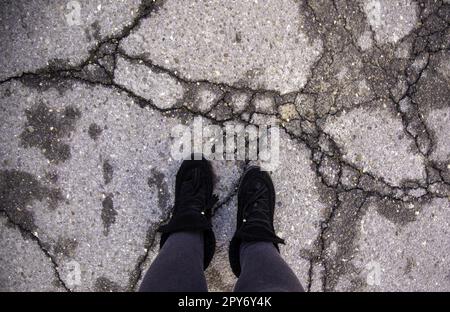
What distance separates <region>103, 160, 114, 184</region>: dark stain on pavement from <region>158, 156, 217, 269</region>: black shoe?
0.39 meters

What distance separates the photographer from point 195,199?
87.7 inches

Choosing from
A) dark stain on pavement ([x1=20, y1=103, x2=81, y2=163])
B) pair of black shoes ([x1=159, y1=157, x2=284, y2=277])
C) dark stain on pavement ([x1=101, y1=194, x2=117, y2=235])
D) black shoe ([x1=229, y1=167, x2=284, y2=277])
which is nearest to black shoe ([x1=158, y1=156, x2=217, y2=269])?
pair of black shoes ([x1=159, y1=157, x2=284, y2=277])

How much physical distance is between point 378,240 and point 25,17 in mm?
2492

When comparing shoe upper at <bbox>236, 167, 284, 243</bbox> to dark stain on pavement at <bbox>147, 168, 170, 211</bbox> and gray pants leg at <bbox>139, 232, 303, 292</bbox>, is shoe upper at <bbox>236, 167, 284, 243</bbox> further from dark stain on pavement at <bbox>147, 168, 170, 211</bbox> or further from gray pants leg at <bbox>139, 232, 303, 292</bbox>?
dark stain on pavement at <bbox>147, 168, 170, 211</bbox>

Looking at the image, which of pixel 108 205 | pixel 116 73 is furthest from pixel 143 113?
pixel 108 205

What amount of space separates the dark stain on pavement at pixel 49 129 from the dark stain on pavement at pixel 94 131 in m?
0.10

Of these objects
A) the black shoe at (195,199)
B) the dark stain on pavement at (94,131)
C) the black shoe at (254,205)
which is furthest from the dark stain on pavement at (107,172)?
the black shoe at (254,205)

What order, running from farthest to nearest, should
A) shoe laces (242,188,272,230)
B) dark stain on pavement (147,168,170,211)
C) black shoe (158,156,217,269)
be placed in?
dark stain on pavement (147,168,170,211), shoe laces (242,188,272,230), black shoe (158,156,217,269)

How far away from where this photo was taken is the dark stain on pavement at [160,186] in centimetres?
232

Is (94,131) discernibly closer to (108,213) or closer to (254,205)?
(108,213)

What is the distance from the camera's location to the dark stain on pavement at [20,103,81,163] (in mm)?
2266

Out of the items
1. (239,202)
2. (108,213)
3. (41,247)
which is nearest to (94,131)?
(108,213)

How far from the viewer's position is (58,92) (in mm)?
2248
